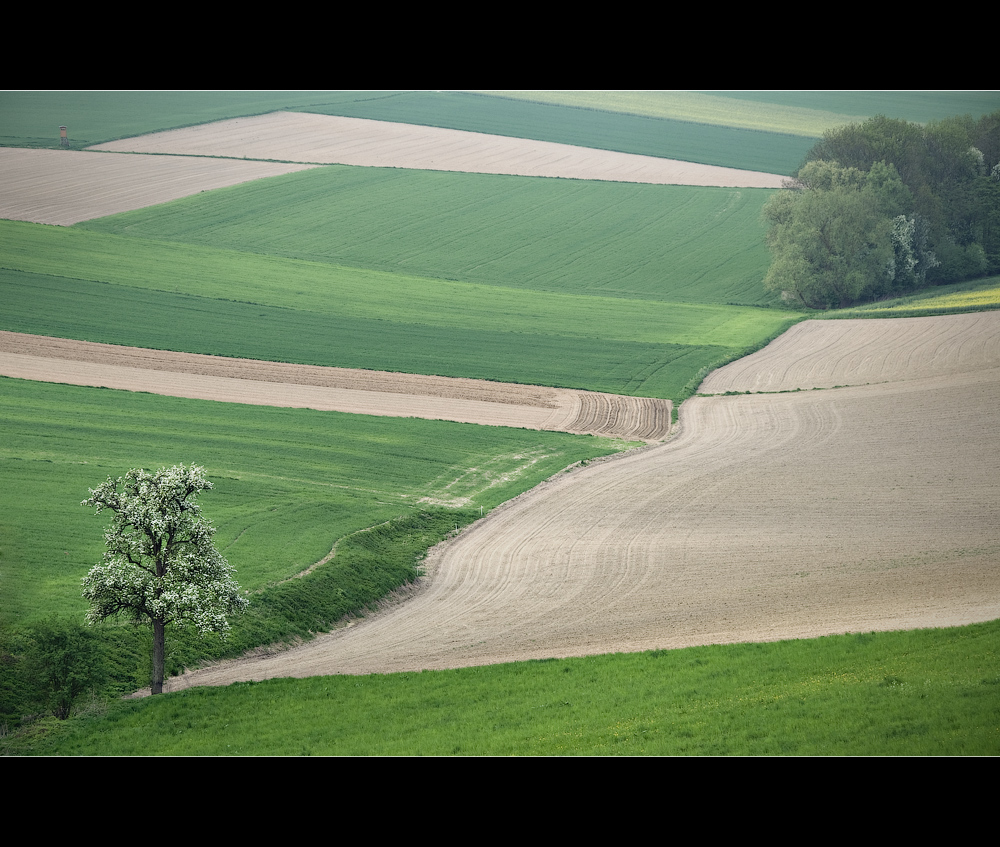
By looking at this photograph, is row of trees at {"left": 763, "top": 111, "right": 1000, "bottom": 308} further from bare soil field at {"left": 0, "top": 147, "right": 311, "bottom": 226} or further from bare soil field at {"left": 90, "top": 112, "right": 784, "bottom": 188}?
bare soil field at {"left": 0, "top": 147, "right": 311, "bottom": 226}

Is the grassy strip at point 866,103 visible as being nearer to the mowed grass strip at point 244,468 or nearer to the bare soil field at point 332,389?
the bare soil field at point 332,389

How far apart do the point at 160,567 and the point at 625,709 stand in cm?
1247

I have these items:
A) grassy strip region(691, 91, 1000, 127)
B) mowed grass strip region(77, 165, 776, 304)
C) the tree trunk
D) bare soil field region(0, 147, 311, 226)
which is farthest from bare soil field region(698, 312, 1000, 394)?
bare soil field region(0, 147, 311, 226)

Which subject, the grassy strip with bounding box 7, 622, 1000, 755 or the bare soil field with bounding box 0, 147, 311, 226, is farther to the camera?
the bare soil field with bounding box 0, 147, 311, 226

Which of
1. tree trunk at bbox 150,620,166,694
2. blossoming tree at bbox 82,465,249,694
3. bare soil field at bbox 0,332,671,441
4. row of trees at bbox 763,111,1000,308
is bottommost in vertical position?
tree trunk at bbox 150,620,166,694

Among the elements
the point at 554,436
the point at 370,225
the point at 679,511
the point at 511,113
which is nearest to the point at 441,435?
the point at 554,436

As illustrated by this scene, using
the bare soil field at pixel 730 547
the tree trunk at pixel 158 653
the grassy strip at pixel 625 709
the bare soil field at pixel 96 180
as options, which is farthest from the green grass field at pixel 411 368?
the bare soil field at pixel 96 180

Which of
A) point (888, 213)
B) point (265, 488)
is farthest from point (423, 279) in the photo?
point (265, 488)

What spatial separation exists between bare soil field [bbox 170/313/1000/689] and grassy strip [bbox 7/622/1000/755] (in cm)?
202

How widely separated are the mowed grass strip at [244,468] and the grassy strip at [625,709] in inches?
264

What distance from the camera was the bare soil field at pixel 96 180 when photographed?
3263 inches

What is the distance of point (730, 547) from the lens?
36.5m

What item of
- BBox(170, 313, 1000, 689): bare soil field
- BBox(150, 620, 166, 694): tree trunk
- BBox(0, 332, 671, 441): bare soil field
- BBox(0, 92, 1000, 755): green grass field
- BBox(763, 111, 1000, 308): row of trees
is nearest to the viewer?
BBox(0, 92, 1000, 755): green grass field

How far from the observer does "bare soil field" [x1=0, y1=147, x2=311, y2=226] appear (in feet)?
272
